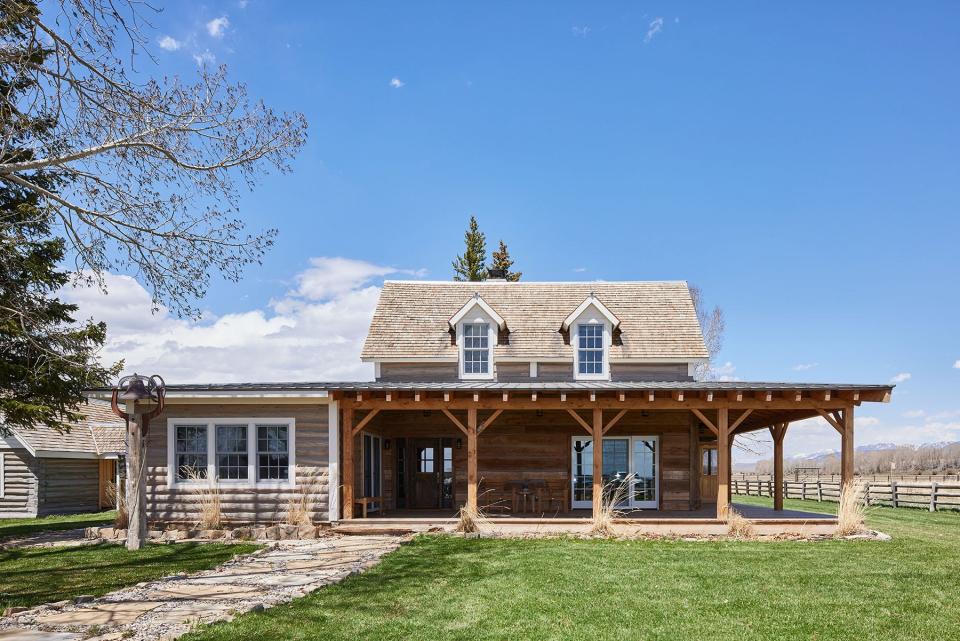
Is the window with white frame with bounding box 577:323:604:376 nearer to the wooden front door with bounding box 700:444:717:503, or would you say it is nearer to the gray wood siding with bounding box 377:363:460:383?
the gray wood siding with bounding box 377:363:460:383

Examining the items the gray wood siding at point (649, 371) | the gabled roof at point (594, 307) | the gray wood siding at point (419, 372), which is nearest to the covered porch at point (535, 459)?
the gray wood siding at point (419, 372)

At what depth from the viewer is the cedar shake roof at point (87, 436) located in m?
24.3

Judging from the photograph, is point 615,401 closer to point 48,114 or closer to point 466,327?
point 466,327

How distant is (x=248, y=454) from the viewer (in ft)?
55.0

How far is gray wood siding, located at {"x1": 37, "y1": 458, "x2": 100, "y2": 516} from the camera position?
80.0 ft

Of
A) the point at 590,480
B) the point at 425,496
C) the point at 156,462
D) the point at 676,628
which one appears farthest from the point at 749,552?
the point at 156,462

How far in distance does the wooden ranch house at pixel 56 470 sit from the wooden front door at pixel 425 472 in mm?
9177

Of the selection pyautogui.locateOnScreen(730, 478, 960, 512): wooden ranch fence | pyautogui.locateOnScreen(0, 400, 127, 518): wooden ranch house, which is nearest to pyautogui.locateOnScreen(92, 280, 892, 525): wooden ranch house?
pyautogui.locateOnScreen(730, 478, 960, 512): wooden ranch fence

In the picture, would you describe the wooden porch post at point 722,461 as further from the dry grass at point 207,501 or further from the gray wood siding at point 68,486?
the gray wood siding at point 68,486

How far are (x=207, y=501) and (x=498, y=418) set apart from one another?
7.34m

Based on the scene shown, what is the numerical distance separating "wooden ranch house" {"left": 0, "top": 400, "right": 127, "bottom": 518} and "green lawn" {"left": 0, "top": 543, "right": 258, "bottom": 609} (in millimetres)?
9814

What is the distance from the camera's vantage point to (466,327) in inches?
856

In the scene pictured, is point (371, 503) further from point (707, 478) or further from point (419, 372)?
point (707, 478)

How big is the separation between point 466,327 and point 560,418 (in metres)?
3.94
